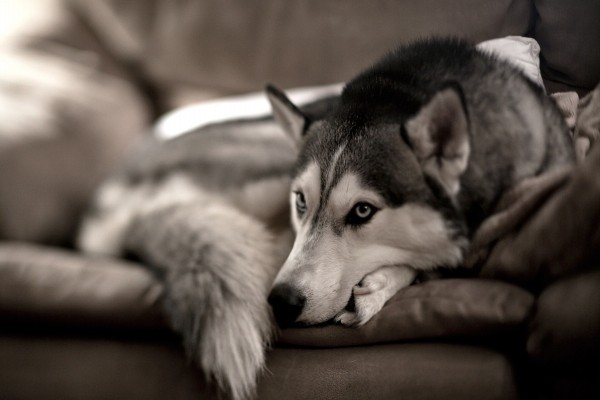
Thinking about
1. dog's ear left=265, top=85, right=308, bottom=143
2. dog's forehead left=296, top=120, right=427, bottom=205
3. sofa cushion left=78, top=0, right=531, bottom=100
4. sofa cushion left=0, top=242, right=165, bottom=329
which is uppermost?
sofa cushion left=78, top=0, right=531, bottom=100

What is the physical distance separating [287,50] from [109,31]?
81 centimetres

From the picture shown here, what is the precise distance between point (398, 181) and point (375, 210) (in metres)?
0.08

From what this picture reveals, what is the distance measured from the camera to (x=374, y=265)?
1.14m

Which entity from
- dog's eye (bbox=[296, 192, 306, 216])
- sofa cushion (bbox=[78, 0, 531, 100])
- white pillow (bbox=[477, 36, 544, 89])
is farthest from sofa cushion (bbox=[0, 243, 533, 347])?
sofa cushion (bbox=[78, 0, 531, 100])

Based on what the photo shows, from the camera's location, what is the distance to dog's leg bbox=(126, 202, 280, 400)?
101cm

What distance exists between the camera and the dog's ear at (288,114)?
4.33 ft

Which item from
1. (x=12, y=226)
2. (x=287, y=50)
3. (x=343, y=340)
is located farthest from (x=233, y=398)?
(x=287, y=50)

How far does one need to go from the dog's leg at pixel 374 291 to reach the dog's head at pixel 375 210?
0.7 inches

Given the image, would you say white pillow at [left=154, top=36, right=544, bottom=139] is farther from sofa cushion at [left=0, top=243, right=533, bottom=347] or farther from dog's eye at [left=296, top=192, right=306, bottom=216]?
sofa cushion at [left=0, top=243, right=533, bottom=347]

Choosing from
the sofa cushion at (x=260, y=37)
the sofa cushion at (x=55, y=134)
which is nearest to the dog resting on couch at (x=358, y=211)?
the sofa cushion at (x=55, y=134)

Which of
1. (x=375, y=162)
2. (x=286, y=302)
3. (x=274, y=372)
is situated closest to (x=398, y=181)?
(x=375, y=162)

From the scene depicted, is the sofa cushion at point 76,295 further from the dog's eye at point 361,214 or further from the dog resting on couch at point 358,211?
the dog's eye at point 361,214

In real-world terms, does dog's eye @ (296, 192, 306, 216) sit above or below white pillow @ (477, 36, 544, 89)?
below

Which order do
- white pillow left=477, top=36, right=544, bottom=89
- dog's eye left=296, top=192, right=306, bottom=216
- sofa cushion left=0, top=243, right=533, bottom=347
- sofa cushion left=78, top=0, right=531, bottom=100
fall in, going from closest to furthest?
sofa cushion left=0, top=243, right=533, bottom=347 < dog's eye left=296, top=192, right=306, bottom=216 < white pillow left=477, top=36, right=544, bottom=89 < sofa cushion left=78, top=0, right=531, bottom=100
